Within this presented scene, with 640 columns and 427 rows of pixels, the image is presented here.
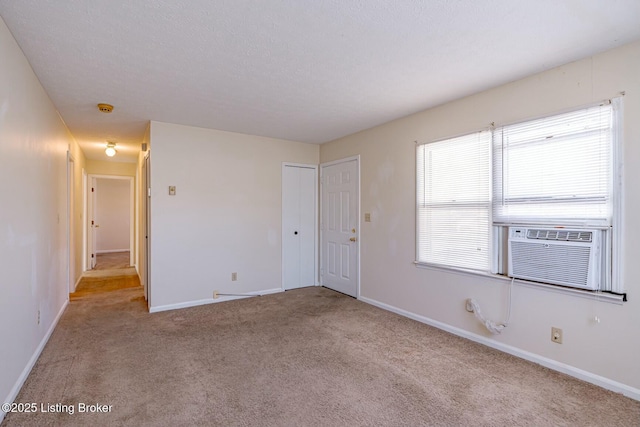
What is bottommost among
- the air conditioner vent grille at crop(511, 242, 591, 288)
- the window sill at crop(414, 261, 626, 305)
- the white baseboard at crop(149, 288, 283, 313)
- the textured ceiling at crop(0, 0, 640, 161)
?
the white baseboard at crop(149, 288, 283, 313)

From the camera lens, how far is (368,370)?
2.54 metres

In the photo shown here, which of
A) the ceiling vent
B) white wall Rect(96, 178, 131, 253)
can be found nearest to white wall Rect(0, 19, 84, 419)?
the ceiling vent

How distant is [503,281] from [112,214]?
10.4 m

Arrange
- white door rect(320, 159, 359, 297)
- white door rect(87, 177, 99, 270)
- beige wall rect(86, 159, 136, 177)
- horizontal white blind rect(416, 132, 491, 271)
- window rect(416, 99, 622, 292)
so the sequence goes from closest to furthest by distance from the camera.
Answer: window rect(416, 99, 622, 292), horizontal white blind rect(416, 132, 491, 271), white door rect(320, 159, 359, 297), beige wall rect(86, 159, 136, 177), white door rect(87, 177, 99, 270)

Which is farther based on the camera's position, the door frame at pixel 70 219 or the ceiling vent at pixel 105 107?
the door frame at pixel 70 219

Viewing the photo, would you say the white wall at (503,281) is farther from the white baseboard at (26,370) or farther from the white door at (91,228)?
the white door at (91,228)

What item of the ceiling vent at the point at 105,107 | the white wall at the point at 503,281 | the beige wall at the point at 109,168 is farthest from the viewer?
the beige wall at the point at 109,168

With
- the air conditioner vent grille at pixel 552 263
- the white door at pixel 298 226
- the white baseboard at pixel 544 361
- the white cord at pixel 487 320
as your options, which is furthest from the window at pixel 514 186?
the white door at pixel 298 226

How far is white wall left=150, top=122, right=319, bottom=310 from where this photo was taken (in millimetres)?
4043

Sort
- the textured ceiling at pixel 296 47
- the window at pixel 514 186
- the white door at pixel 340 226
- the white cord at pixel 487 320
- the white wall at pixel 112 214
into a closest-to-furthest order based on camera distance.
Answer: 1. the textured ceiling at pixel 296 47
2. the window at pixel 514 186
3. the white cord at pixel 487 320
4. the white door at pixel 340 226
5. the white wall at pixel 112 214

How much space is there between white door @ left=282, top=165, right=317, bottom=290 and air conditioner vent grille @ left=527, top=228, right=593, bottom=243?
10.7ft

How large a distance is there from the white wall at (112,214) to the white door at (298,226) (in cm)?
671

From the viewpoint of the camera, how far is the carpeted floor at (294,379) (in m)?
1.96

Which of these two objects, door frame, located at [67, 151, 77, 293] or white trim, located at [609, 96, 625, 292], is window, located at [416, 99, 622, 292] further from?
door frame, located at [67, 151, 77, 293]
